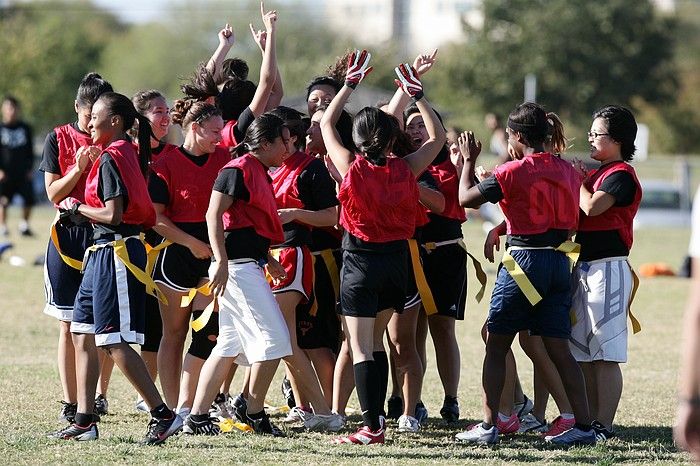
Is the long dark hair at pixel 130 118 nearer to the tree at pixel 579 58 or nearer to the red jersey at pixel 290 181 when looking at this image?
the red jersey at pixel 290 181

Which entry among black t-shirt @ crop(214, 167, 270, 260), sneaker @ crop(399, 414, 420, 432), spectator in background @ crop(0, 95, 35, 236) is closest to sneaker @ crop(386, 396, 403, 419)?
sneaker @ crop(399, 414, 420, 432)

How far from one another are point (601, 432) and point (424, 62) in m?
2.51

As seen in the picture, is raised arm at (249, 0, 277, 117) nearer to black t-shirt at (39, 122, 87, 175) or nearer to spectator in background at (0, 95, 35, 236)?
black t-shirt at (39, 122, 87, 175)

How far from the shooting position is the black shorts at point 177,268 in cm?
724

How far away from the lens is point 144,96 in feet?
25.3

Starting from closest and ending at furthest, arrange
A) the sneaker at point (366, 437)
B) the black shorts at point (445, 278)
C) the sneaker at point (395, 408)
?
the sneaker at point (366, 437) → the black shorts at point (445, 278) → the sneaker at point (395, 408)

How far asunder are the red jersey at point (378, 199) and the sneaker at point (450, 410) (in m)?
1.49

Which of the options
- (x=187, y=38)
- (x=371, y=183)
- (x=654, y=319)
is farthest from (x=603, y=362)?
(x=187, y=38)

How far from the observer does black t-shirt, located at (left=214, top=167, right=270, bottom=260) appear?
6.62m

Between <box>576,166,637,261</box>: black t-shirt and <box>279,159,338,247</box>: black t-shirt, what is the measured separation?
150 centimetres

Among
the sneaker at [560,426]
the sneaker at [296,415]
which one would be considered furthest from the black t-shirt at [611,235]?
the sneaker at [296,415]

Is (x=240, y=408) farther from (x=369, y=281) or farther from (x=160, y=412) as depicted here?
(x=369, y=281)

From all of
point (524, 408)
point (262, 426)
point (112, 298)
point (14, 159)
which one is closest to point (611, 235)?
point (524, 408)

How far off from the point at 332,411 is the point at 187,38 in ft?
293
